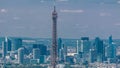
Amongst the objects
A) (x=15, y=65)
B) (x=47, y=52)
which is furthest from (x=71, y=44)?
(x=15, y=65)

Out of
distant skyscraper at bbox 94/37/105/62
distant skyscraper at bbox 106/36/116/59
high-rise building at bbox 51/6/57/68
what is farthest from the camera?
distant skyscraper at bbox 94/37/105/62

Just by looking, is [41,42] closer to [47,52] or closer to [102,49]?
[47,52]

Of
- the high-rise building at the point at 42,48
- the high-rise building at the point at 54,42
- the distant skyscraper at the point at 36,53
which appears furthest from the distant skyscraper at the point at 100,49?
the high-rise building at the point at 54,42

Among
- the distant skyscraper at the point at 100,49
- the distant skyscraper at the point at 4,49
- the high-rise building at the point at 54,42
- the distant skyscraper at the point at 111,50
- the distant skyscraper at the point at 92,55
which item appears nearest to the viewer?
the high-rise building at the point at 54,42

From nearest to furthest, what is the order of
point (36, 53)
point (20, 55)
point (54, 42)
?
point (54, 42) → point (36, 53) → point (20, 55)

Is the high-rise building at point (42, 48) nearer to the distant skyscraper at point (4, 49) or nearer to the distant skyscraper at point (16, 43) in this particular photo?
the distant skyscraper at point (16, 43)

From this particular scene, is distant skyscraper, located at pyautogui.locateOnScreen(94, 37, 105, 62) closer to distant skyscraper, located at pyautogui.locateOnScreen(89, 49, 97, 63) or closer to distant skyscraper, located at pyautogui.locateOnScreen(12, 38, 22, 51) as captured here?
distant skyscraper, located at pyautogui.locateOnScreen(89, 49, 97, 63)

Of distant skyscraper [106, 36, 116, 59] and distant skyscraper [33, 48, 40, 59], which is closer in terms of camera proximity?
distant skyscraper [106, 36, 116, 59]

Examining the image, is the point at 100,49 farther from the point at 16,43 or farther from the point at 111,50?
the point at 16,43

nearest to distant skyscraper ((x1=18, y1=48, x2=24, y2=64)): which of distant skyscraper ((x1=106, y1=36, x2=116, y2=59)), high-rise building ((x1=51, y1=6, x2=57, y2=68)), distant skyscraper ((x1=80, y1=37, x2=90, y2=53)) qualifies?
distant skyscraper ((x1=80, y1=37, x2=90, y2=53))

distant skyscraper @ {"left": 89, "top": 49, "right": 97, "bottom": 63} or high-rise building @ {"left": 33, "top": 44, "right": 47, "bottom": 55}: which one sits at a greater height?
high-rise building @ {"left": 33, "top": 44, "right": 47, "bottom": 55}

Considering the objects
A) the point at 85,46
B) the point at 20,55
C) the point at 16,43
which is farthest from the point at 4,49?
the point at 85,46
